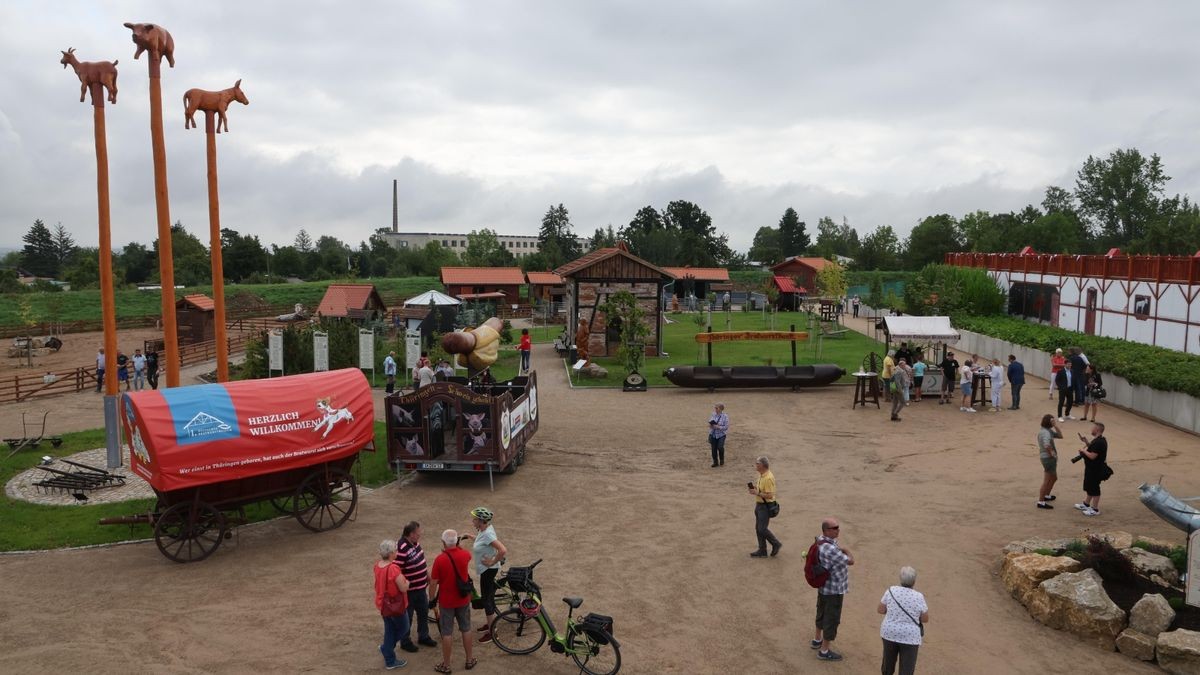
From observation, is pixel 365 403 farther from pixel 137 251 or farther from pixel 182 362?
pixel 137 251

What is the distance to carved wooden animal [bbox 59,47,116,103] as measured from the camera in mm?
17859

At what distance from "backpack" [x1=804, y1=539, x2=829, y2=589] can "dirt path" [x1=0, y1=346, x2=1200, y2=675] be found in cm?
96

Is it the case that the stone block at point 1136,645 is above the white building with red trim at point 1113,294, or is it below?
below

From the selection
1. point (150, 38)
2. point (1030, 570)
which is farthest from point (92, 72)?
point (1030, 570)

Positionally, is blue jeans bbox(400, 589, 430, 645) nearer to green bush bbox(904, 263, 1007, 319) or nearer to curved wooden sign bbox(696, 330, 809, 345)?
curved wooden sign bbox(696, 330, 809, 345)

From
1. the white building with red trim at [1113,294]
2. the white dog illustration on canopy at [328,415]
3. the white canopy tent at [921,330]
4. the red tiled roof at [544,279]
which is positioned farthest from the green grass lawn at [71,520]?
the red tiled roof at [544,279]

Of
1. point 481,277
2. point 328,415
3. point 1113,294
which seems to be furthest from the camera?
point 481,277

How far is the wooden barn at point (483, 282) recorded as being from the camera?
61.6m

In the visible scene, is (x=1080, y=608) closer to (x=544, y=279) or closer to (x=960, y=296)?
(x=960, y=296)

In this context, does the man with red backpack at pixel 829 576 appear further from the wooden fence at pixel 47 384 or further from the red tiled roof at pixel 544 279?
the red tiled roof at pixel 544 279

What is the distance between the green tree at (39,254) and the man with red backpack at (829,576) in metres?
127

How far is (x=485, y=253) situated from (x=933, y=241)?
49.1 m

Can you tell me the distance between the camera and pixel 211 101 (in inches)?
798

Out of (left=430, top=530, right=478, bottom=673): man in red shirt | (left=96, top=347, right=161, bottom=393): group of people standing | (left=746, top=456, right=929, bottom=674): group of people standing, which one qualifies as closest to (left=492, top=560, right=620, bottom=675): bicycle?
(left=430, top=530, right=478, bottom=673): man in red shirt
